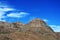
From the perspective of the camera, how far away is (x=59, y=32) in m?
144

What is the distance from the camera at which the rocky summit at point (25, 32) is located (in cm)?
8981

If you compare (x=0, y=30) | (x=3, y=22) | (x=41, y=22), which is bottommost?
(x=0, y=30)

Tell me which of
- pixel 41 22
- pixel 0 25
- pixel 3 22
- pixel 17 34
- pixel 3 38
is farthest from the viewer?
pixel 41 22

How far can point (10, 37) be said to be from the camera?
283 ft

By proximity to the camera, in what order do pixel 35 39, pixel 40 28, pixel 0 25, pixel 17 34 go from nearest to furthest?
pixel 17 34, pixel 35 39, pixel 0 25, pixel 40 28

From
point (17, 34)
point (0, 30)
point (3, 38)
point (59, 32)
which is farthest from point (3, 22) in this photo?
point (59, 32)

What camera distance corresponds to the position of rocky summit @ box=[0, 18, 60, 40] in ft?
295

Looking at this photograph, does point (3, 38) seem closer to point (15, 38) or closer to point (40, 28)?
point (15, 38)

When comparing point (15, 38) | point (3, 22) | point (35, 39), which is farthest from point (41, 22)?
point (15, 38)

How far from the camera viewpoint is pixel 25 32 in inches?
4016

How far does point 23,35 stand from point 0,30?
14350 mm

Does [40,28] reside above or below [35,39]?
above

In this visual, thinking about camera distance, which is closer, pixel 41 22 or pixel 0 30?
pixel 0 30

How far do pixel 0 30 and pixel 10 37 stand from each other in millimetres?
15698
